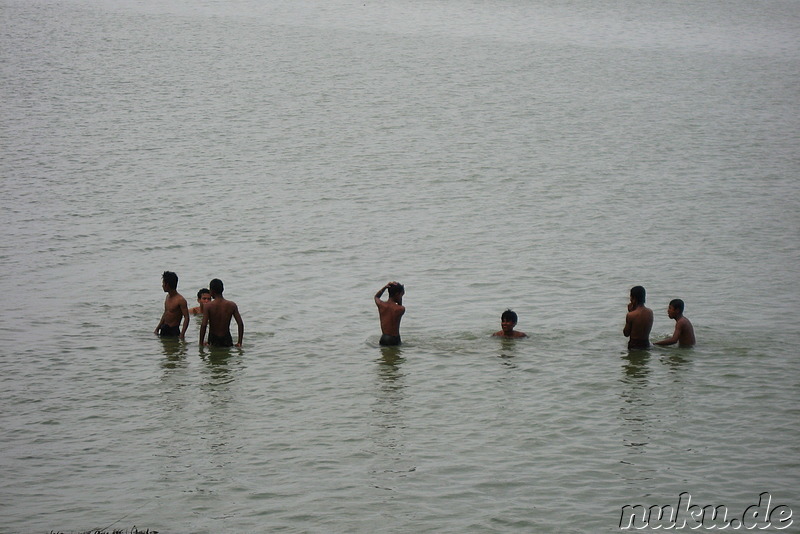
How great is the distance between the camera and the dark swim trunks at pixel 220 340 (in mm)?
15066

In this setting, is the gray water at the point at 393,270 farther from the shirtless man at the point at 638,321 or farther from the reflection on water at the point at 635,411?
the shirtless man at the point at 638,321

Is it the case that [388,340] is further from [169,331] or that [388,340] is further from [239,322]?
[169,331]

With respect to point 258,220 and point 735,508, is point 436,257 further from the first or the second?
point 735,508

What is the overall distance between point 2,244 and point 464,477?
1420 centimetres

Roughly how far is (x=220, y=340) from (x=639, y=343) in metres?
6.24

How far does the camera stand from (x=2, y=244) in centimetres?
2130

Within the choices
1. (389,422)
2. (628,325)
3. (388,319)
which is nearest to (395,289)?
(388,319)

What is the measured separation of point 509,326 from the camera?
50.0 ft

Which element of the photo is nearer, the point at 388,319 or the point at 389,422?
the point at 389,422

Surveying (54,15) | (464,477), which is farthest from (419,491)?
(54,15)

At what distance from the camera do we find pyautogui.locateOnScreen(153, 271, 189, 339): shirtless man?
1505cm

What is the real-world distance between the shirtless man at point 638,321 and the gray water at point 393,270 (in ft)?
0.64

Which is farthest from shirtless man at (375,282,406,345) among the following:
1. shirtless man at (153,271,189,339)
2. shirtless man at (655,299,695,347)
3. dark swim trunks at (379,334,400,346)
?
shirtless man at (655,299,695,347)

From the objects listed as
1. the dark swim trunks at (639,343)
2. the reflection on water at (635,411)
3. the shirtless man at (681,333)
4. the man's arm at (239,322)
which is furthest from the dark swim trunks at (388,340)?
the shirtless man at (681,333)
